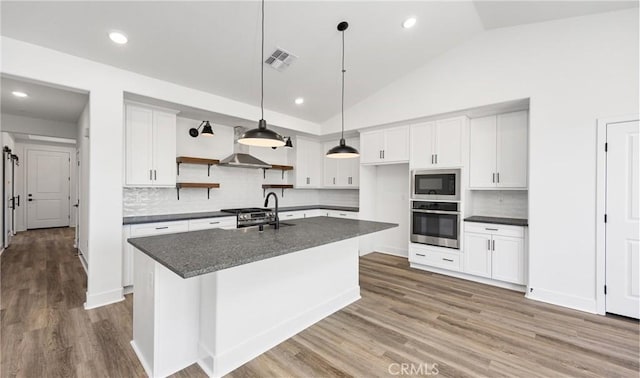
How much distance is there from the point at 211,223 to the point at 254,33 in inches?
107

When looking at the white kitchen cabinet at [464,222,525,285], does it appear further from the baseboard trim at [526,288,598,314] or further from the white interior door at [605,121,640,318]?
the white interior door at [605,121,640,318]

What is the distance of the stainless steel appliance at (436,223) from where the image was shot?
13.4 feet

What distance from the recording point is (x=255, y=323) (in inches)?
87.3

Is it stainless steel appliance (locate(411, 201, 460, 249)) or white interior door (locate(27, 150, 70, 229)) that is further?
white interior door (locate(27, 150, 70, 229))

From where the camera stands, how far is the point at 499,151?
153 inches

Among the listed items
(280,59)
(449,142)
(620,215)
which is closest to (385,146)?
(449,142)

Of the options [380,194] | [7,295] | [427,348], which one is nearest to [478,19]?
[380,194]

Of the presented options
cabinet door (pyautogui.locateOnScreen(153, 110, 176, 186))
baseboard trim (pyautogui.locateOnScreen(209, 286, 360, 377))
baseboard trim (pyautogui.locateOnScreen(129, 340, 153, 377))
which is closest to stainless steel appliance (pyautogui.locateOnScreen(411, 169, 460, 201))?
baseboard trim (pyautogui.locateOnScreen(209, 286, 360, 377))

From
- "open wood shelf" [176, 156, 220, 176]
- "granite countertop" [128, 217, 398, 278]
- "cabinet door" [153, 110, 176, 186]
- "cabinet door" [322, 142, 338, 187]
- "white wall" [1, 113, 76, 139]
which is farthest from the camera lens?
"cabinet door" [322, 142, 338, 187]

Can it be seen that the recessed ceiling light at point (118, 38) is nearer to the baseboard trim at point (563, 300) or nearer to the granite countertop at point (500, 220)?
the granite countertop at point (500, 220)

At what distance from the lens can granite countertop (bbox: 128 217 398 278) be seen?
159cm

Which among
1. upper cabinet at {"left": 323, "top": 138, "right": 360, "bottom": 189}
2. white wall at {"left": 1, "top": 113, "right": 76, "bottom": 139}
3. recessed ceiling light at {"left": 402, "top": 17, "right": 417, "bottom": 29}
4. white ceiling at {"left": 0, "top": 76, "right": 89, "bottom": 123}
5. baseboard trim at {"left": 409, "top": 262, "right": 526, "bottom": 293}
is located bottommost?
baseboard trim at {"left": 409, "top": 262, "right": 526, "bottom": 293}

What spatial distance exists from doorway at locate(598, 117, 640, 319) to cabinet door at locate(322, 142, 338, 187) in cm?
397

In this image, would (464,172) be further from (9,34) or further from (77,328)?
(9,34)
